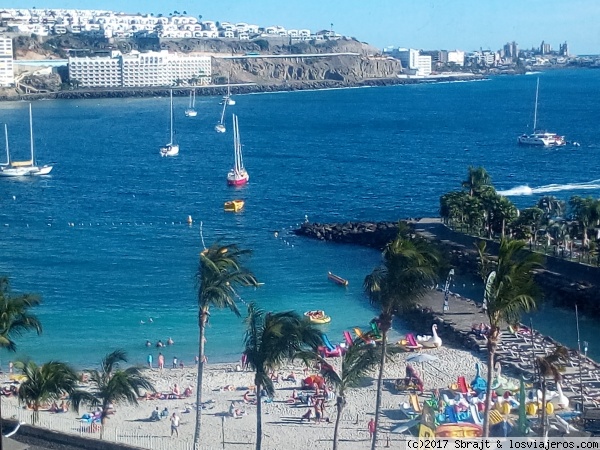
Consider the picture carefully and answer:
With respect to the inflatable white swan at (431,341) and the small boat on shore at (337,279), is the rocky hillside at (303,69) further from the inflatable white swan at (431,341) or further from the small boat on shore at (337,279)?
the inflatable white swan at (431,341)

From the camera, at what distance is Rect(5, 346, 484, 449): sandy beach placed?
297 inches

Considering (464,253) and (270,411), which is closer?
(270,411)

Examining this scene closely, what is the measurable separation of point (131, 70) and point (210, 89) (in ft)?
16.9

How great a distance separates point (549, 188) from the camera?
2180 cm

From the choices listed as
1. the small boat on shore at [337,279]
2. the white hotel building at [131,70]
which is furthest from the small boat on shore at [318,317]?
the white hotel building at [131,70]

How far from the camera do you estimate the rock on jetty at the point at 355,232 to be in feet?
51.6

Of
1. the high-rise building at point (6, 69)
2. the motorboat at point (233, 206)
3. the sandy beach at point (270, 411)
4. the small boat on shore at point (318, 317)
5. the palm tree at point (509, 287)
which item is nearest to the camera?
the palm tree at point (509, 287)

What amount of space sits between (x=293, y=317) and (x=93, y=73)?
59820mm

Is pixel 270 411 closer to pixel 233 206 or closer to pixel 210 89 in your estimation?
pixel 233 206

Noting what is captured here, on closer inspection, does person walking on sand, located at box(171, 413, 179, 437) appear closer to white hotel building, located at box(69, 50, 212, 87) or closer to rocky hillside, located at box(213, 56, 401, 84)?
white hotel building, located at box(69, 50, 212, 87)

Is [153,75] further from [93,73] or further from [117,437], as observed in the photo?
[117,437]

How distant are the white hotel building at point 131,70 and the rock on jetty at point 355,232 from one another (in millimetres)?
48732

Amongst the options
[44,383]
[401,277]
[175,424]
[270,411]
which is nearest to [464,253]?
[270,411]

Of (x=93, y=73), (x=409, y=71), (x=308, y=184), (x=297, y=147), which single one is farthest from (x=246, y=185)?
(x=409, y=71)
